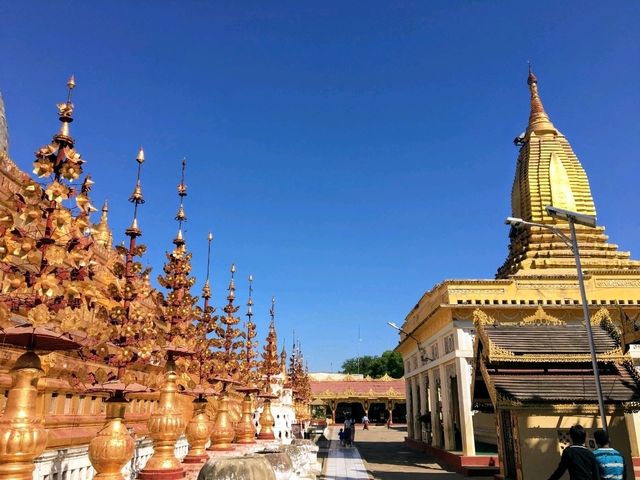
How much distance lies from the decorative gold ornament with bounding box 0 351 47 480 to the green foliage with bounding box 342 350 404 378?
75.6 metres

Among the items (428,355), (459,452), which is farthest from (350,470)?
(428,355)

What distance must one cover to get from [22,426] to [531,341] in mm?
11072

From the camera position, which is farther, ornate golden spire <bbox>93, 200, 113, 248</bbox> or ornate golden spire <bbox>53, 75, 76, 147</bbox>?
ornate golden spire <bbox>93, 200, 113, 248</bbox>

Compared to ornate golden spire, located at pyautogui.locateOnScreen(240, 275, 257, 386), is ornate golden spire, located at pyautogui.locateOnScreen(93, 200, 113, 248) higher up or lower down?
higher up

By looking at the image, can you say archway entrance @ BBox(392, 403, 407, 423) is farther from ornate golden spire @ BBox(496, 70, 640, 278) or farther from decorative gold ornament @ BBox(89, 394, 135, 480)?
decorative gold ornament @ BBox(89, 394, 135, 480)

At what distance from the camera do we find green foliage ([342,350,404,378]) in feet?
278

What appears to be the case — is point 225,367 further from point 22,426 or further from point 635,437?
point 635,437

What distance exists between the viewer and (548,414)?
11.0m

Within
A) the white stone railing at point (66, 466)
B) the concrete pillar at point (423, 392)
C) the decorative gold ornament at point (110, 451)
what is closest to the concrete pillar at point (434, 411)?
the concrete pillar at point (423, 392)

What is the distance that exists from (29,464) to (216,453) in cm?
721

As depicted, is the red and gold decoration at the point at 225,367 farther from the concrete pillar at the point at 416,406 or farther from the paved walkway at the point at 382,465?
the concrete pillar at the point at 416,406

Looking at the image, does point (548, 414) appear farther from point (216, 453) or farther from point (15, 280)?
point (15, 280)

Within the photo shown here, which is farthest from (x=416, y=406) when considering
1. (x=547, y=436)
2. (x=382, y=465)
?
(x=547, y=436)

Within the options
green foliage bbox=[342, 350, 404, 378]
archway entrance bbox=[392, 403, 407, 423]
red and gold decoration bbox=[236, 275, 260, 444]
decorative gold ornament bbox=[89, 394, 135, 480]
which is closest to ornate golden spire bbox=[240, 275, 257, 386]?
red and gold decoration bbox=[236, 275, 260, 444]
